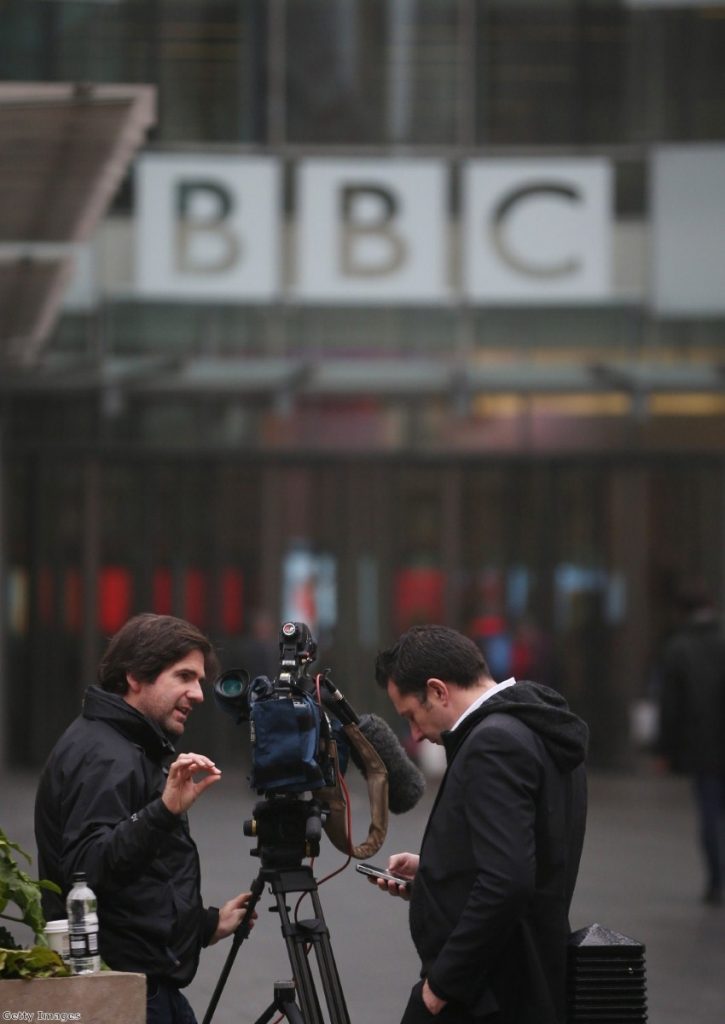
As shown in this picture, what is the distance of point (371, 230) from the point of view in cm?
2047

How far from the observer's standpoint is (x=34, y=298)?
610 inches

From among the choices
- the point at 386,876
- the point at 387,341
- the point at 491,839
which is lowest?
the point at 387,341

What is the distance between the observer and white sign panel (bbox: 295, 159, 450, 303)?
67.3ft

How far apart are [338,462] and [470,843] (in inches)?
652

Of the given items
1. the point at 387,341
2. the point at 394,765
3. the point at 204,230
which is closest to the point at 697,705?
the point at 394,765

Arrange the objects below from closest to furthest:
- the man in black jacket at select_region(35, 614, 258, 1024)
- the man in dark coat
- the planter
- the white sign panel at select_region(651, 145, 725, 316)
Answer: the planter, the man in black jacket at select_region(35, 614, 258, 1024), the man in dark coat, the white sign panel at select_region(651, 145, 725, 316)

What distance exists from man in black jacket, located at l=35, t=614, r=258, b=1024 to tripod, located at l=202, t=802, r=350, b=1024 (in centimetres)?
20

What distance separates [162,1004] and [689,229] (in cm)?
1681

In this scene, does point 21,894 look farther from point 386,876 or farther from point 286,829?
point 386,876

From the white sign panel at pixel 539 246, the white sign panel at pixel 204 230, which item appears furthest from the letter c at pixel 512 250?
the white sign panel at pixel 204 230

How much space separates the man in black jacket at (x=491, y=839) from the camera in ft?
14.0

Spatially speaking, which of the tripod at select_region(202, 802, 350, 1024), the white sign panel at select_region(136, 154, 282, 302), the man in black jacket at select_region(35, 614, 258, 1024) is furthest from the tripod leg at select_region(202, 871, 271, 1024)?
the white sign panel at select_region(136, 154, 282, 302)

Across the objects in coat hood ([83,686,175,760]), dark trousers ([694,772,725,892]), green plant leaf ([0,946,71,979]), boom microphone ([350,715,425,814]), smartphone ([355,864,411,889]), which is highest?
coat hood ([83,686,175,760])

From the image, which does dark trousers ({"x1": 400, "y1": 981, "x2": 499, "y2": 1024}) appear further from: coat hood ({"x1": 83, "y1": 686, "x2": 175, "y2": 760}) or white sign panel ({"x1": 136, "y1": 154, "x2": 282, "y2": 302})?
white sign panel ({"x1": 136, "y1": 154, "x2": 282, "y2": 302})
